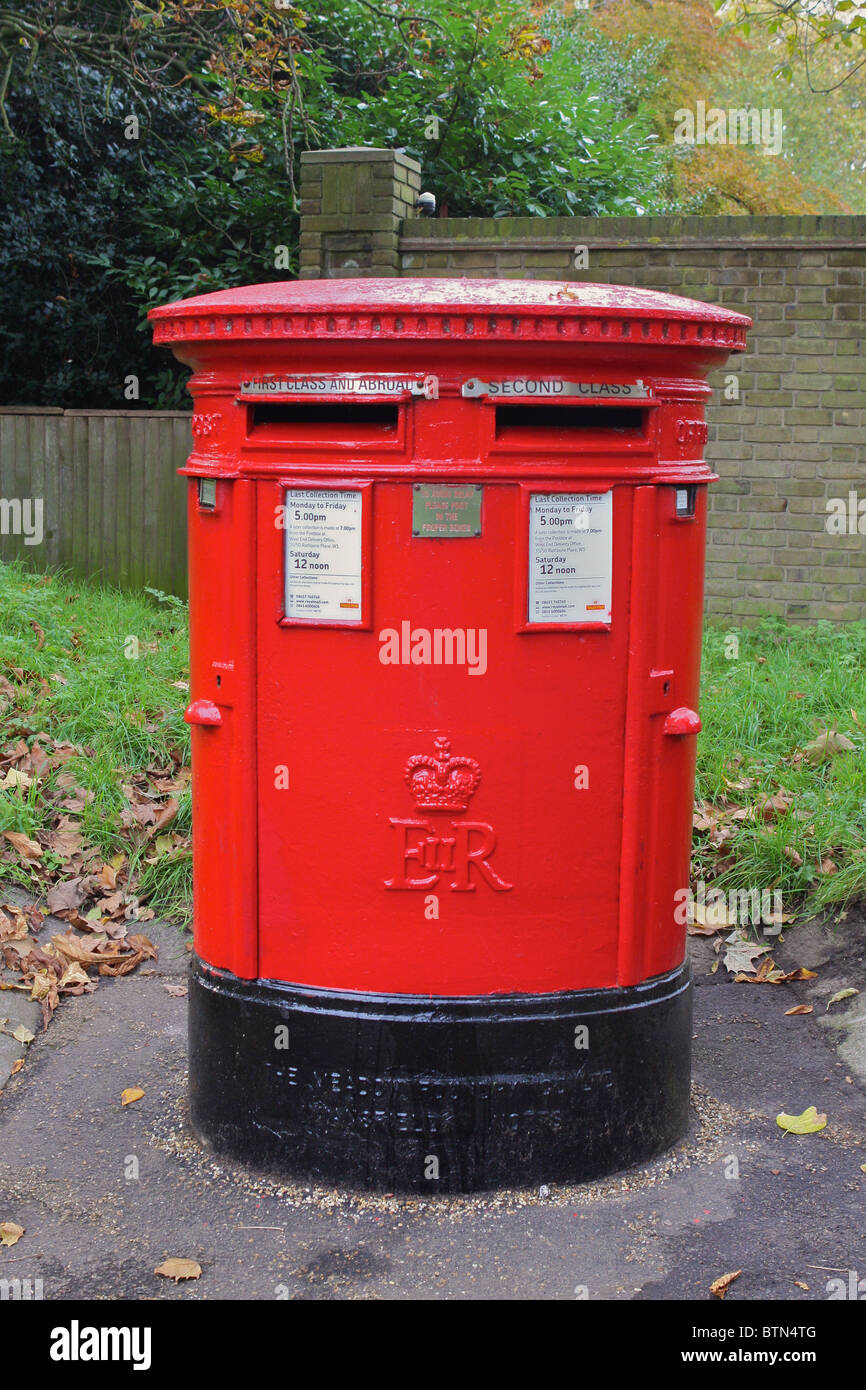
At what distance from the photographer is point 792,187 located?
2220 centimetres

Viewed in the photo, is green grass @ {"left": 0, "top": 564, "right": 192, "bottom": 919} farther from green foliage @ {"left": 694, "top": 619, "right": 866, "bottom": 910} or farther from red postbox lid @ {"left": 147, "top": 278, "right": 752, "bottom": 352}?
red postbox lid @ {"left": 147, "top": 278, "right": 752, "bottom": 352}

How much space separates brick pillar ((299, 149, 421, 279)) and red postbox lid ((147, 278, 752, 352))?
5.20 meters

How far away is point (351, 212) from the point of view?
7750 mm

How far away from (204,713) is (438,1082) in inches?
39.6

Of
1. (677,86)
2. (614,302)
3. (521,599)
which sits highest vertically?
→ (677,86)

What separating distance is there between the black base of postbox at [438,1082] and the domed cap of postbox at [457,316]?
1.46 meters

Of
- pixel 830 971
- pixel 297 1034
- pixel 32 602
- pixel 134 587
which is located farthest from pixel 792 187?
pixel 297 1034

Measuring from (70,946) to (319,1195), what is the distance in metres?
1.66

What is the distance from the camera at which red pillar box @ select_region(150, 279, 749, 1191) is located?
108 inches

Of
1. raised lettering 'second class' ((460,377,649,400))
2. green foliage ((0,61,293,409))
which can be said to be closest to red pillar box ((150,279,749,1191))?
raised lettering 'second class' ((460,377,649,400))

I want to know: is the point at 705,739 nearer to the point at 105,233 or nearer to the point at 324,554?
the point at 324,554

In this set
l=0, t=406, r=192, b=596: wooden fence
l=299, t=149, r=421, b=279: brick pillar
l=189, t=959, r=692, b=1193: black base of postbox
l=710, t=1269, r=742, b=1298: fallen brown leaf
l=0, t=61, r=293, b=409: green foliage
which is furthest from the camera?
l=0, t=61, r=293, b=409: green foliage

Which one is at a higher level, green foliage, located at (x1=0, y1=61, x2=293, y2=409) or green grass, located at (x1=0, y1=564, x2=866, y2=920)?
green foliage, located at (x1=0, y1=61, x2=293, y2=409)

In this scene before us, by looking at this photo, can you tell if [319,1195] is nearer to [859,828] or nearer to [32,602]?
[859,828]
